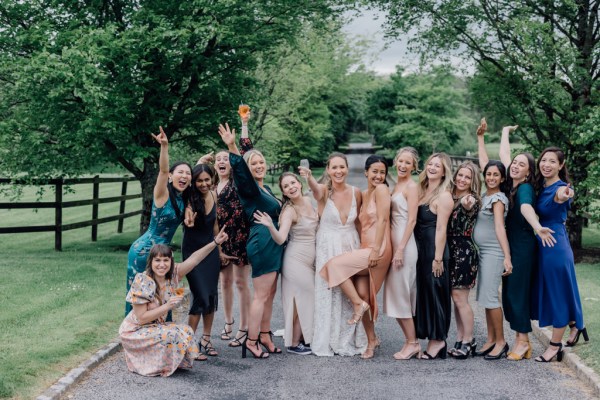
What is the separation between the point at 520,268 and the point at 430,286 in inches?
37.3

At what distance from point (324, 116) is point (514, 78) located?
25.7 meters

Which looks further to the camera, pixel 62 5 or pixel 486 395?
pixel 62 5

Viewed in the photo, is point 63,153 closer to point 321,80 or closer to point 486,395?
point 486,395

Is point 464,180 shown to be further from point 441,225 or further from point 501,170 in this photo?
point 441,225

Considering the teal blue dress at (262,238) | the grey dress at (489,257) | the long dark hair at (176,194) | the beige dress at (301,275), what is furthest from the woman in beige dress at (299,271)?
the grey dress at (489,257)

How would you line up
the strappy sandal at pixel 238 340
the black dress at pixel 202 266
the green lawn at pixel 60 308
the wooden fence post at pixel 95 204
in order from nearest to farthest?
the green lawn at pixel 60 308 → the black dress at pixel 202 266 → the strappy sandal at pixel 238 340 → the wooden fence post at pixel 95 204

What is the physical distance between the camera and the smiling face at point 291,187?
21.3ft

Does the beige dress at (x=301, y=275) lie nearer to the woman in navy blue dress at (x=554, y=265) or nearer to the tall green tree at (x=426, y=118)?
the woman in navy blue dress at (x=554, y=265)

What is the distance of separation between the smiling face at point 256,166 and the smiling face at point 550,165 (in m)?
2.82

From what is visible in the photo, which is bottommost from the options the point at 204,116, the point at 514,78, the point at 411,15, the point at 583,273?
the point at 583,273

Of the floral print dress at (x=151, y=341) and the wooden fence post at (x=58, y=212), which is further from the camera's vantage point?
the wooden fence post at (x=58, y=212)

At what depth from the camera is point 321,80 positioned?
30.3m

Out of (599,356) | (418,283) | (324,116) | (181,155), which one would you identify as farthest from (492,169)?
(324,116)

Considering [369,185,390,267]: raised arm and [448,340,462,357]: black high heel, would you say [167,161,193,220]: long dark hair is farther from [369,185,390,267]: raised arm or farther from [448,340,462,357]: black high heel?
[448,340,462,357]: black high heel
